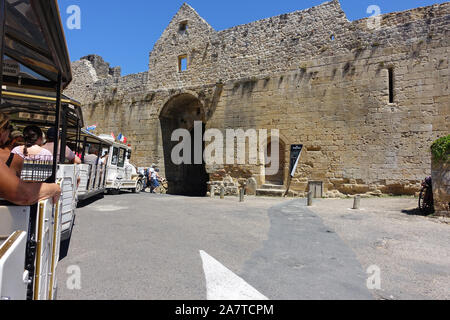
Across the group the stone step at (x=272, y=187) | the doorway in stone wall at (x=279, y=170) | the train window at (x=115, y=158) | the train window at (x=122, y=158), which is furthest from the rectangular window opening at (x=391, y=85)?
the train window at (x=122, y=158)

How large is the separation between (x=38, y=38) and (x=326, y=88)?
10970 millimetres

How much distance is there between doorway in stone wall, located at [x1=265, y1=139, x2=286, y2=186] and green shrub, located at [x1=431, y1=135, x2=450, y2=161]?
6241 millimetres

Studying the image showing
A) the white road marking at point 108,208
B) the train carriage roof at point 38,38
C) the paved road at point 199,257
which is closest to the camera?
the train carriage roof at point 38,38

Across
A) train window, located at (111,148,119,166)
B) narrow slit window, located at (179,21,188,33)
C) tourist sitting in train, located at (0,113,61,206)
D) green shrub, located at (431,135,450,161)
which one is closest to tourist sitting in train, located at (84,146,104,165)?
train window, located at (111,148,119,166)

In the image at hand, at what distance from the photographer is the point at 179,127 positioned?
57.9 feet

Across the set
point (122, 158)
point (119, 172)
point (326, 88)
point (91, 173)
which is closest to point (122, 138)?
point (122, 158)

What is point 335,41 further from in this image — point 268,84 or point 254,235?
point 254,235

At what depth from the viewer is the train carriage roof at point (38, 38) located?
6.22 feet

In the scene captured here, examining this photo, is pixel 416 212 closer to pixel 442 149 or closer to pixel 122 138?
pixel 442 149

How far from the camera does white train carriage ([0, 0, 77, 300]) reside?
60.0 inches

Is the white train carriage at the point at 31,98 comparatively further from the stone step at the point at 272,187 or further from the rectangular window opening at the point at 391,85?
the rectangular window opening at the point at 391,85

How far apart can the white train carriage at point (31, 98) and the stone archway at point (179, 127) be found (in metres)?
13.2

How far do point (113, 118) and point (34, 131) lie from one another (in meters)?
15.6
